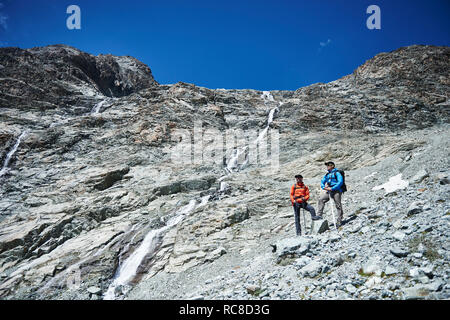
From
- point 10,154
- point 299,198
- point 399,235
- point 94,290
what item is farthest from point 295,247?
point 10,154

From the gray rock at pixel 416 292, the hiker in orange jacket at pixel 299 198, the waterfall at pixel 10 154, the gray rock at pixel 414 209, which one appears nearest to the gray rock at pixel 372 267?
the gray rock at pixel 416 292

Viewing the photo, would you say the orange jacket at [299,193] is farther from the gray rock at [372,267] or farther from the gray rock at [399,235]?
the gray rock at [372,267]

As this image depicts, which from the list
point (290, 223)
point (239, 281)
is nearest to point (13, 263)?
point (239, 281)

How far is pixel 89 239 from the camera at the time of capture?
56.5 ft

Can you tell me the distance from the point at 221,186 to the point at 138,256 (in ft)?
32.9

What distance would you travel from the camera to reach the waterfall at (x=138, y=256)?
529 inches

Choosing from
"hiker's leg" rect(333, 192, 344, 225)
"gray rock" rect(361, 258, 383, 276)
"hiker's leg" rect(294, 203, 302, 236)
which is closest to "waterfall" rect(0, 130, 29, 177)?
"hiker's leg" rect(294, 203, 302, 236)

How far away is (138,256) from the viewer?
14898 mm

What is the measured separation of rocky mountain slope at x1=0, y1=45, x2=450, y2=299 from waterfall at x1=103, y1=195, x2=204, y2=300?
0.09m

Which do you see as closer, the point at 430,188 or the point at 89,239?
the point at 430,188

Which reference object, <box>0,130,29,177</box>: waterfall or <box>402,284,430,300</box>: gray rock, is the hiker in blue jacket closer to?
<box>402,284,430,300</box>: gray rock

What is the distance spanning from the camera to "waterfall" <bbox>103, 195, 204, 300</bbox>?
13445 mm

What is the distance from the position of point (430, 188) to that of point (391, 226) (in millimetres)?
3496
